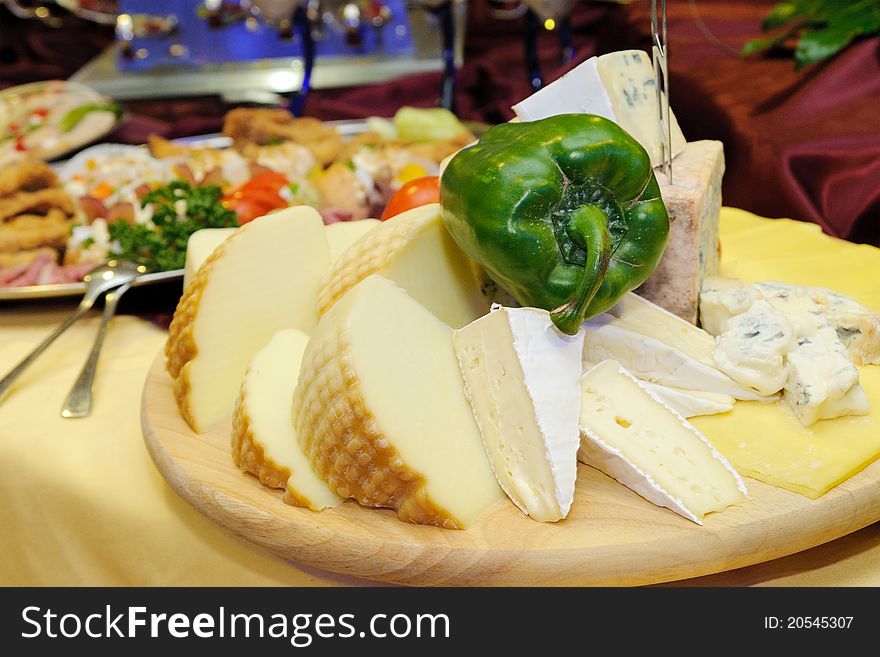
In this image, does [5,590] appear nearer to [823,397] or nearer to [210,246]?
[210,246]

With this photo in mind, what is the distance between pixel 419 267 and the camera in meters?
1.36

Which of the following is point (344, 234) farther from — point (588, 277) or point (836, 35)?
point (836, 35)

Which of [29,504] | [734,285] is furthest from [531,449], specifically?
[29,504]

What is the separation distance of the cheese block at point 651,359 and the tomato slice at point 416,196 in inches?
20.8

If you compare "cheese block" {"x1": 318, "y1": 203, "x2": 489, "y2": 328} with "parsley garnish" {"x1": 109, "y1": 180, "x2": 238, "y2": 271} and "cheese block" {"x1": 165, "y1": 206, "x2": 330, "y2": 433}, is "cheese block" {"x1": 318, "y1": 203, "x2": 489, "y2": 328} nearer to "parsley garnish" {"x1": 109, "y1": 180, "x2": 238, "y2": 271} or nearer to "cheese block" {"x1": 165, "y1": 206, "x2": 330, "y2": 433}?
"cheese block" {"x1": 165, "y1": 206, "x2": 330, "y2": 433}

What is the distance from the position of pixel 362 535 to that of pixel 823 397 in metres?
0.61

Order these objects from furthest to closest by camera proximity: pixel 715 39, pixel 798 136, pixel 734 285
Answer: pixel 715 39
pixel 798 136
pixel 734 285

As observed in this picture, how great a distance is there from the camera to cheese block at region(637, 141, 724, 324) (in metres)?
1.40

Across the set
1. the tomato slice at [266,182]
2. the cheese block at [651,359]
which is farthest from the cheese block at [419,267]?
the tomato slice at [266,182]

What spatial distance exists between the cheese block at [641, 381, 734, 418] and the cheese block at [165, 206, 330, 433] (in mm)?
549

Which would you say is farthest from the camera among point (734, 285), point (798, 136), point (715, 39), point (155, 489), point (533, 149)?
point (715, 39)

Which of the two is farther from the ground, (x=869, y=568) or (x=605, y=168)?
(x=605, y=168)

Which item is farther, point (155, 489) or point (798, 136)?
point (798, 136)

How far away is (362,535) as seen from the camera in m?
1.09
